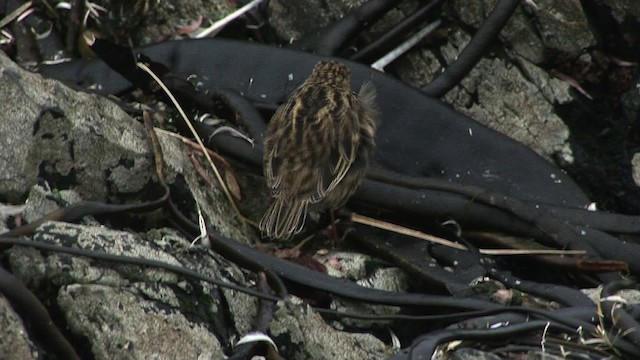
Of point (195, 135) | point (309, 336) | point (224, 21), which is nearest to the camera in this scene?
point (309, 336)

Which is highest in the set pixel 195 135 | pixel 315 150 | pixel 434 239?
pixel 315 150

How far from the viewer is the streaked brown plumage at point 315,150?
259 inches

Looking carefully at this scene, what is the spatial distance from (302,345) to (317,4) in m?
3.38

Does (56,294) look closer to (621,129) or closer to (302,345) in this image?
(302,345)

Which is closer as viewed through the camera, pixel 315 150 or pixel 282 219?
pixel 282 219

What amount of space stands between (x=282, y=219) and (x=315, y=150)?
507 mm

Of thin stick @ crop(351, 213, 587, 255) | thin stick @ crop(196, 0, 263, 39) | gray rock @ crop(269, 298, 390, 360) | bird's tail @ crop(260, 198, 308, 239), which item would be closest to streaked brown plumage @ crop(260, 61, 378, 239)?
bird's tail @ crop(260, 198, 308, 239)

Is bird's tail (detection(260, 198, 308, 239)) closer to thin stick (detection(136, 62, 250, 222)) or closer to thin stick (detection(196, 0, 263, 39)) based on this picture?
thin stick (detection(136, 62, 250, 222))

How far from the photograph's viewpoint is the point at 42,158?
18.9ft

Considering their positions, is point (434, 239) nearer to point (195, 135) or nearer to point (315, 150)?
point (315, 150)

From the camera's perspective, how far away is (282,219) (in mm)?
6449

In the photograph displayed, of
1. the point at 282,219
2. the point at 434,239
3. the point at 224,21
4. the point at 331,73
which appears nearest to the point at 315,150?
the point at 282,219

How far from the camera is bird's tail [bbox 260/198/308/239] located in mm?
6430

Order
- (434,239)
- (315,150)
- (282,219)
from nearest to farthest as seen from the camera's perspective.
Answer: (282,219)
(434,239)
(315,150)
